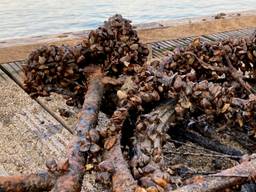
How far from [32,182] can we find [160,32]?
2397 mm

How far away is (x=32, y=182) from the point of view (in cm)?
111

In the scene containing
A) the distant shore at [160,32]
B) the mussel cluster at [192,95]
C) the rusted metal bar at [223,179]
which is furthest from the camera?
the distant shore at [160,32]

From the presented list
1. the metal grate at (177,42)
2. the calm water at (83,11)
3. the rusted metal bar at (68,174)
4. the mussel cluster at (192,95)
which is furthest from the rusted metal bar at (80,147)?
the calm water at (83,11)

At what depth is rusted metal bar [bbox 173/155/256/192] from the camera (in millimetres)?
1023

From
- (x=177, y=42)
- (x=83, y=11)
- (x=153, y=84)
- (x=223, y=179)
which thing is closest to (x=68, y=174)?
(x=223, y=179)

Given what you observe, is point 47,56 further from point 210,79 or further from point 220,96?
point 220,96

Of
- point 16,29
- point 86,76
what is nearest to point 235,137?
point 86,76

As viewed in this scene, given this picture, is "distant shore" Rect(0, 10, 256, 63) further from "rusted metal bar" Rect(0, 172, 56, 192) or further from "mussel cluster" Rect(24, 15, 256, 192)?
"rusted metal bar" Rect(0, 172, 56, 192)

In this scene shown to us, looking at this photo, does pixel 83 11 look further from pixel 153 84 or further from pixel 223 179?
pixel 223 179

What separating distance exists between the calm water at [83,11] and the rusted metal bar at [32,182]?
427cm

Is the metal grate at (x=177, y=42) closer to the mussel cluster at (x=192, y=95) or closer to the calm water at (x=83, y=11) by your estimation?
the mussel cluster at (x=192, y=95)

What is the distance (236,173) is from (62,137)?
112 cm

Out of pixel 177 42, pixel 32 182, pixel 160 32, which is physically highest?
pixel 32 182

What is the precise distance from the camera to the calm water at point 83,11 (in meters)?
5.67
